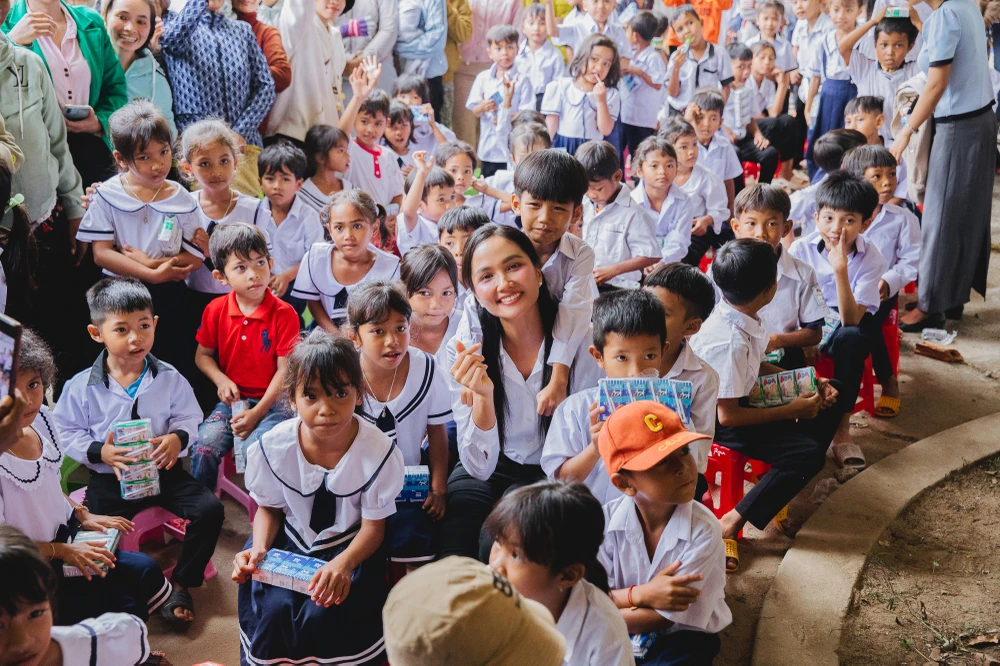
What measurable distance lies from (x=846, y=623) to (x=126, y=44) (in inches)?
147

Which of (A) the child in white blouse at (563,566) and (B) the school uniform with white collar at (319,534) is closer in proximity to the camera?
(A) the child in white blouse at (563,566)

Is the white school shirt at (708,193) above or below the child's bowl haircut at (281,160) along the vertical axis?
below

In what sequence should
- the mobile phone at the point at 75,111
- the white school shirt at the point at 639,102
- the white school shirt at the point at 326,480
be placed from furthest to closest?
the white school shirt at the point at 639,102
the mobile phone at the point at 75,111
the white school shirt at the point at 326,480

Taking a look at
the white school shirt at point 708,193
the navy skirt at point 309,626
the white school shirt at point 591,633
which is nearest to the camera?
the white school shirt at point 591,633

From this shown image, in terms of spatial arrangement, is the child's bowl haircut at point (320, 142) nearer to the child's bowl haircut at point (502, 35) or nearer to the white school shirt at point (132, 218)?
the white school shirt at point (132, 218)

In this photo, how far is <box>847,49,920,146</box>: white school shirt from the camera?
6.00 metres

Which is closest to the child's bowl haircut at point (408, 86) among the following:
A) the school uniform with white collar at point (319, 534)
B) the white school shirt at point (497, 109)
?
the white school shirt at point (497, 109)

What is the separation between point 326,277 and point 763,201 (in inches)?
71.2

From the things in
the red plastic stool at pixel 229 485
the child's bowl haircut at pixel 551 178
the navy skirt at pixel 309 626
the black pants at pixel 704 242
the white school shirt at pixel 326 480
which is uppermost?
the child's bowl haircut at pixel 551 178

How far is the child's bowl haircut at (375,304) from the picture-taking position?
271 centimetres

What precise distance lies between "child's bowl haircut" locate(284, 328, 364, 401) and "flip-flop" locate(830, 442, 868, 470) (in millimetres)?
2201

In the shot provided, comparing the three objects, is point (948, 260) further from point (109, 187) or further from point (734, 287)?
point (109, 187)

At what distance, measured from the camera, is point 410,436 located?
9.16 feet

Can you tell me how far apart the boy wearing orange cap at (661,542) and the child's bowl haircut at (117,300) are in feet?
5.17
